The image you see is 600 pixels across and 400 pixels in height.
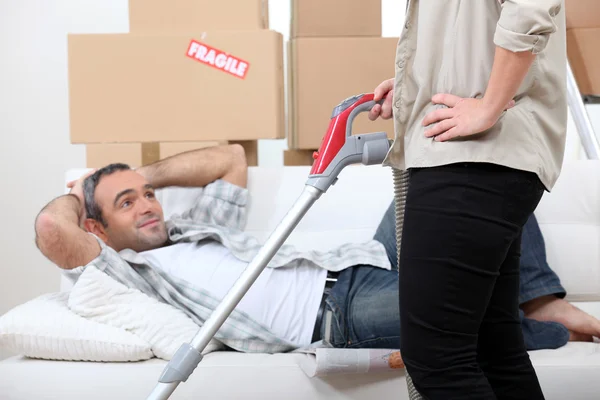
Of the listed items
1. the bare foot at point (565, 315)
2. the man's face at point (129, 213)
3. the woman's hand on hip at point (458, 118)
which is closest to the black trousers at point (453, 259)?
the woman's hand on hip at point (458, 118)

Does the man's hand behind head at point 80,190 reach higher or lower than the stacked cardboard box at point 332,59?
lower

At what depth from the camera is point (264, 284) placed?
1766 mm

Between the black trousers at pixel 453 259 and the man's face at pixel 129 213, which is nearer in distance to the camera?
the black trousers at pixel 453 259

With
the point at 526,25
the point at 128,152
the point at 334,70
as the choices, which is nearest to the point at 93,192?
the point at 128,152

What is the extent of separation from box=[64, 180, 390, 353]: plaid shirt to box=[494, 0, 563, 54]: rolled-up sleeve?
100 cm

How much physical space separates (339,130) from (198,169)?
0.92 meters

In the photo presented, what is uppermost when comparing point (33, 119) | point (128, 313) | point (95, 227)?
point (33, 119)

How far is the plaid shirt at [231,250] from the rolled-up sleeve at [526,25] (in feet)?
3.29

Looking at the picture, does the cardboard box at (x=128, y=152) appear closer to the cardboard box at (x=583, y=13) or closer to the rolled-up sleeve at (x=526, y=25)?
the cardboard box at (x=583, y=13)

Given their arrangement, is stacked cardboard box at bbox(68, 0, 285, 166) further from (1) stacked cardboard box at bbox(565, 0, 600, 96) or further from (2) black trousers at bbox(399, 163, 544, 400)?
(2) black trousers at bbox(399, 163, 544, 400)

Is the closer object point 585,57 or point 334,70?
point 334,70

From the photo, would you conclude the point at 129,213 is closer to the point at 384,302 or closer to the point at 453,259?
the point at 384,302

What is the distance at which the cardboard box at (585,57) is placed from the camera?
95.0 inches

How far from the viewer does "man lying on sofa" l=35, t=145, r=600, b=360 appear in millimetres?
1645
